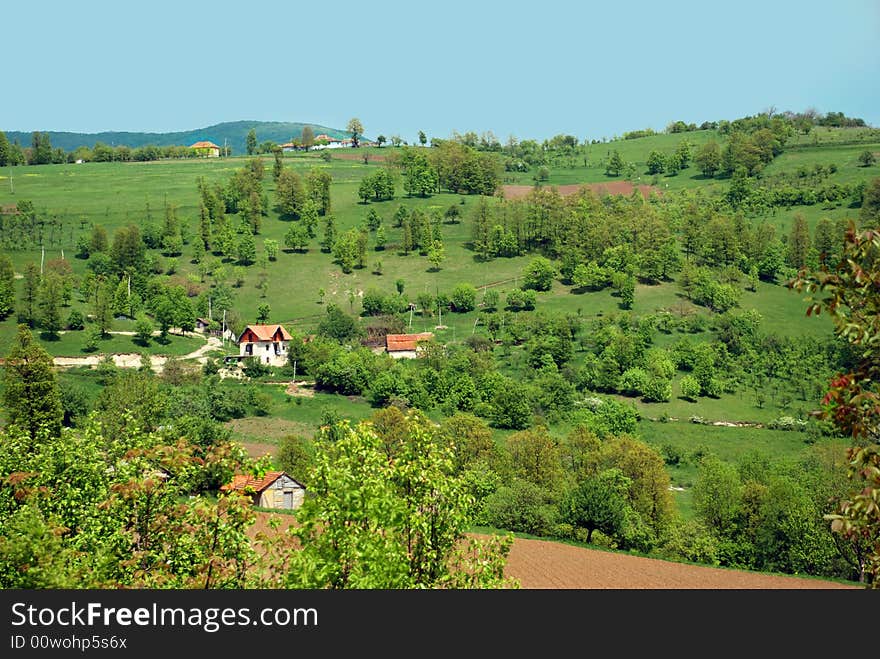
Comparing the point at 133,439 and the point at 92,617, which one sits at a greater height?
the point at 92,617

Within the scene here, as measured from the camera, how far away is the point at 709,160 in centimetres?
16750

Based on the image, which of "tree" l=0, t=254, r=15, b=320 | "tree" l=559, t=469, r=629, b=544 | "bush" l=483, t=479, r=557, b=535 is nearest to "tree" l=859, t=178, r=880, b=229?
"tree" l=559, t=469, r=629, b=544

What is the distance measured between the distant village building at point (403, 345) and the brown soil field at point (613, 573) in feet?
179

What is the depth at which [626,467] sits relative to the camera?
49.9 meters

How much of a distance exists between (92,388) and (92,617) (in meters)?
68.4

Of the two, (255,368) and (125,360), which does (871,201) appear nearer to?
(255,368)

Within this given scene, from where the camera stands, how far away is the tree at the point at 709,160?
6590 inches

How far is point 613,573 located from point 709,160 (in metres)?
149

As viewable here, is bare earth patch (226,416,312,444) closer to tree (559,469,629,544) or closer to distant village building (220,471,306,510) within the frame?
distant village building (220,471,306,510)

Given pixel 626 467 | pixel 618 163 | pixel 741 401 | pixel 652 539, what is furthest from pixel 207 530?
pixel 618 163

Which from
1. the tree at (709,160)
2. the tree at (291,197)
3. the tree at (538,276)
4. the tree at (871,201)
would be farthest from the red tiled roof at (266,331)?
the tree at (709,160)

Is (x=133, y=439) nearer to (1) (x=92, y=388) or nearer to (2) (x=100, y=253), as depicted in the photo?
(1) (x=92, y=388)

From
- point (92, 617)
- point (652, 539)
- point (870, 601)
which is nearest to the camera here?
point (870, 601)

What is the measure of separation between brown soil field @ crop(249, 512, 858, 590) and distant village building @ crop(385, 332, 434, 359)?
54.7m
